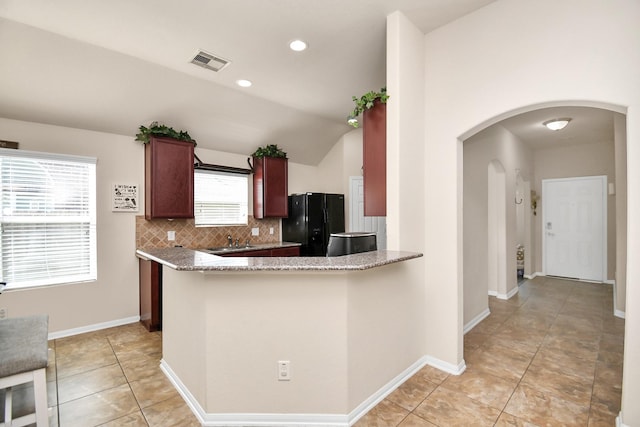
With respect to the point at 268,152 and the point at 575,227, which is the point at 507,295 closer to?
the point at 575,227

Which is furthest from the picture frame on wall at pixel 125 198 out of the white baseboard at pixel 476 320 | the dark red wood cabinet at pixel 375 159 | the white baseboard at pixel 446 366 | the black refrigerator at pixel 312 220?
the white baseboard at pixel 476 320

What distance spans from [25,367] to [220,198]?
305cm

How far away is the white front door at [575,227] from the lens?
18.1 feet

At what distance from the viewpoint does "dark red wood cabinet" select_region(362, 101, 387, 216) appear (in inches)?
98.0

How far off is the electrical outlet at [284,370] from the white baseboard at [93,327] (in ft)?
9.02

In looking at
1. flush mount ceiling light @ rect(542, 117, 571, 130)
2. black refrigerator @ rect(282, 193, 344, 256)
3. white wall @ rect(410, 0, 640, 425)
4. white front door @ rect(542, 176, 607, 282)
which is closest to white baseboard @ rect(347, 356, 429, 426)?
white wall @ rect(410, 0, 640, 425)

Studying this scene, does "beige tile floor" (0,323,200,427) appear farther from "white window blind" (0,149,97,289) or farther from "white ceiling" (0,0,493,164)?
"white ceiling" (0,0,493,164)

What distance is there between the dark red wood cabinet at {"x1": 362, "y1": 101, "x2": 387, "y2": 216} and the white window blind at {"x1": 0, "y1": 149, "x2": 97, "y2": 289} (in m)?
3.04

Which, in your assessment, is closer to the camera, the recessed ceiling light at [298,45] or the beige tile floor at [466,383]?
the beige tile floor at [466,383]

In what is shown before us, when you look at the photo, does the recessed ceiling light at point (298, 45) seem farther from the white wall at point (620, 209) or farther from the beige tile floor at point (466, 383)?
the white wall at point (620, 209)

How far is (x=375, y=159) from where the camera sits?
2.57 m

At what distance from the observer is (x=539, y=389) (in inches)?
87.8

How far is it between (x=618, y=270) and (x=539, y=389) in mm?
2806

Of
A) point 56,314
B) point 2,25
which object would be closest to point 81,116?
point 2,25
